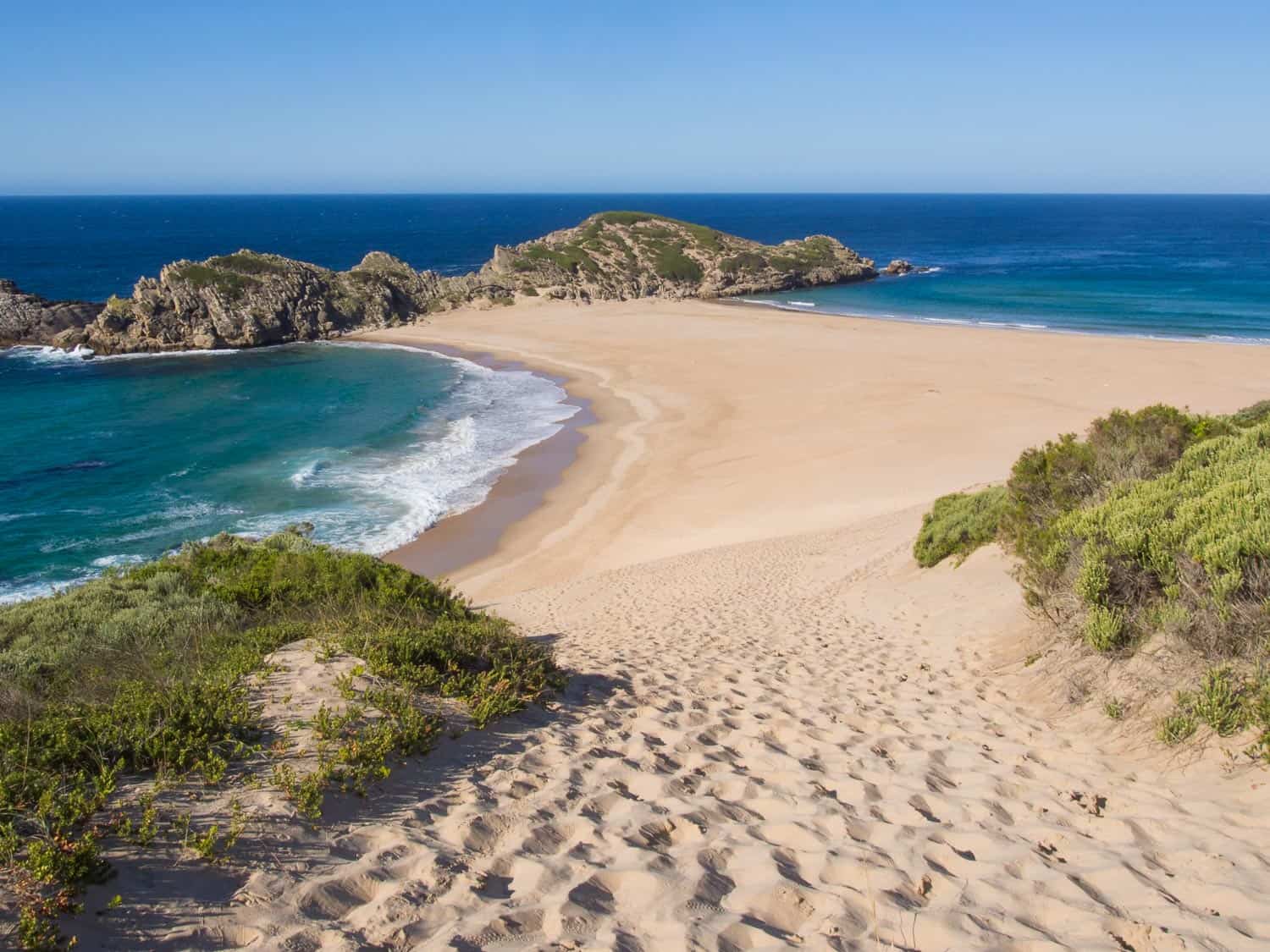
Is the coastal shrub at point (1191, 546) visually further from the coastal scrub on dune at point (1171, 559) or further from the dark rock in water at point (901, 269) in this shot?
the dark rock in water at point (901, 269)

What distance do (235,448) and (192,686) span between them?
2541 centimetres

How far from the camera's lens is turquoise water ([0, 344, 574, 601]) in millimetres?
20625

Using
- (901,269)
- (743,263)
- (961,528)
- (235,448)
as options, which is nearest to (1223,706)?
(961,528)

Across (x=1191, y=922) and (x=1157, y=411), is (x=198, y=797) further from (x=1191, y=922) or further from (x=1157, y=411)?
(x=1157, y=411)

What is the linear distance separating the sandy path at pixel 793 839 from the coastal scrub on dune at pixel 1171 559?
0.84m

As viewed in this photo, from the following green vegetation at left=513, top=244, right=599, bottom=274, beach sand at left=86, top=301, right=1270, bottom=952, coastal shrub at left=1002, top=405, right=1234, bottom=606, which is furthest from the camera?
green vegetation at left=513, top=244, right=599, bottom=274

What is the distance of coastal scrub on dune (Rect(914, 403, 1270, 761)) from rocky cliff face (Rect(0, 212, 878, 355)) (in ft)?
164

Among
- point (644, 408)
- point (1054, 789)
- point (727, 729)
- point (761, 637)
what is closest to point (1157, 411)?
point (761, 637)

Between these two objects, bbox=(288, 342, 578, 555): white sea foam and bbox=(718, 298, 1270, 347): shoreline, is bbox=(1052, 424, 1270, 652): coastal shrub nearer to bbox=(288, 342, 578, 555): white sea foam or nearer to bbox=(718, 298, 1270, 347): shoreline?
bbox=(288, 342, 578, 555): white sea foam

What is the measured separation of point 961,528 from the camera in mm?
13312

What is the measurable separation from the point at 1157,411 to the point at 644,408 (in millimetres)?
22059

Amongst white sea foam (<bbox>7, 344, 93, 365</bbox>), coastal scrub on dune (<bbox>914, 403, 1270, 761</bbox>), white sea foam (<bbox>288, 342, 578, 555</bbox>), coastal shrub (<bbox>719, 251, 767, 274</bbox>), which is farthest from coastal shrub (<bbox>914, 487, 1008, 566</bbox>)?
coastal shrub (<bbox>719, 251, 767, 274</bbox>)

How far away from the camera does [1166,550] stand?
7.03 metres

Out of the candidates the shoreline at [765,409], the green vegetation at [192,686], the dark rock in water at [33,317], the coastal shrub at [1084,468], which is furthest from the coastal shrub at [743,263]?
the green vegetation at [192,686]
